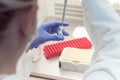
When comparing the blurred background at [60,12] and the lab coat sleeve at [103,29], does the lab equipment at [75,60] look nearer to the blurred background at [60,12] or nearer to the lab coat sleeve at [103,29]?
the lab coat sleeve at [103,29]

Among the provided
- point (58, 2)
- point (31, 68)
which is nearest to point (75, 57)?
point (31, 68)

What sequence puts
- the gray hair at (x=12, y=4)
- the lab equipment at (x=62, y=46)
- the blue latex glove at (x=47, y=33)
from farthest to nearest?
the lab equipment at (x=62, y=46), the blue latex glove at (x=47, y=33), the gray hair at (x=12, y=4)

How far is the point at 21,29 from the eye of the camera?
32 centimetres

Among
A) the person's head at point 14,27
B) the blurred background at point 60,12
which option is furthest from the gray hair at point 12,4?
the blurred background at point 60,12

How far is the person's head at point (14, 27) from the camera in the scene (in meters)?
0.29

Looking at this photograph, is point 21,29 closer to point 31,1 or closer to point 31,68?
point 31,1

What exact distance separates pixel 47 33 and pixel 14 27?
679 mm

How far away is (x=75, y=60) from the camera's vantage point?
Answer: 1006 millimetres

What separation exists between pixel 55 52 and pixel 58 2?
16.4 inches

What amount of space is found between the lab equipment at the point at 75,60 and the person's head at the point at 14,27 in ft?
2.19

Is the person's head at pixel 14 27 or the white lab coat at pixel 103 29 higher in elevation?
the person's head at pixel 14 27

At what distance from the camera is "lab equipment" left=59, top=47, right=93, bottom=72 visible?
100 centimetres

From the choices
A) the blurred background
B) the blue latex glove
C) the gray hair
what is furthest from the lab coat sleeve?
the blurred background

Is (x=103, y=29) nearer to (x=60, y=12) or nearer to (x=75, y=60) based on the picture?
(x=75, y=60)
